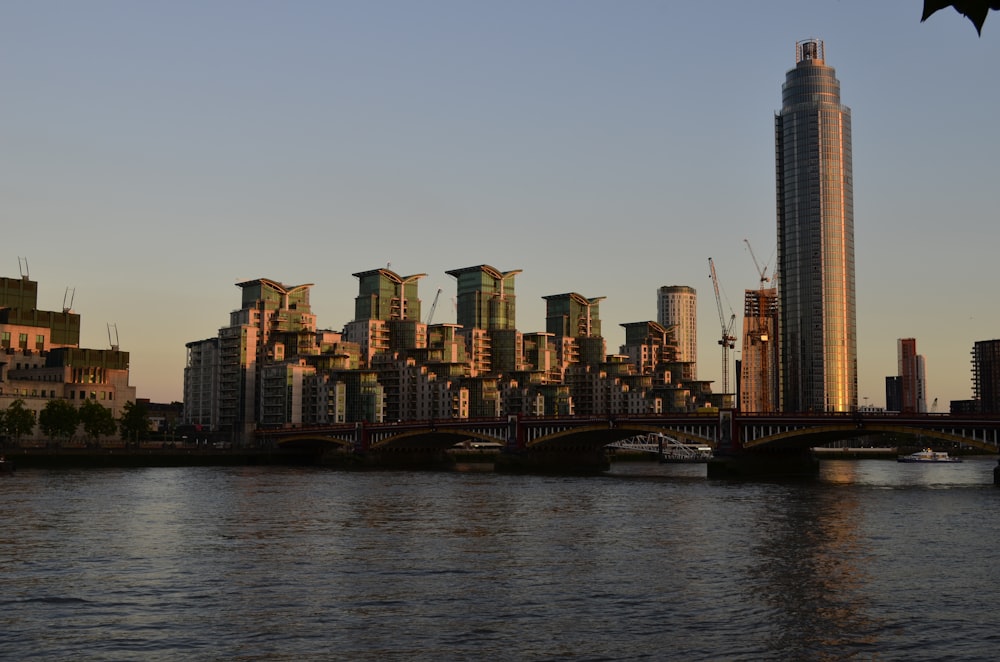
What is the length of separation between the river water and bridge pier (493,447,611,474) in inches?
3191

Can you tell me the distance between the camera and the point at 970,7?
6195 mm

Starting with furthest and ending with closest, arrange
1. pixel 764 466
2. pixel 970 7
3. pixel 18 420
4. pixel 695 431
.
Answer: pixel 18 420 < pixel 695 431 < pixel 764 466 < pixel 970 7

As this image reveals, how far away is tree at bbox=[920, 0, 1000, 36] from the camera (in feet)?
20.0

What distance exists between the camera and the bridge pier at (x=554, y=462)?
173 metres

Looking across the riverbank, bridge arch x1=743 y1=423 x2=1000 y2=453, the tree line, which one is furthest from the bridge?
the tree line

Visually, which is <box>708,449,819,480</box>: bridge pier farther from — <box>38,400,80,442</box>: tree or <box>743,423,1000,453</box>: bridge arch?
<box>38,400,80,442</box>: tree

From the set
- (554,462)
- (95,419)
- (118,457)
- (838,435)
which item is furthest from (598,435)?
(95,419)

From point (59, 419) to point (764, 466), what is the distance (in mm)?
116318

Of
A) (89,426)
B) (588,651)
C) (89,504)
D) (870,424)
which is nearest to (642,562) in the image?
(588,651)

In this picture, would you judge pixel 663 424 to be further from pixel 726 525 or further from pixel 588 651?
pixel 588 651

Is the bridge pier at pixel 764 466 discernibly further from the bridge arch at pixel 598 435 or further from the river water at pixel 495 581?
the river water at pixel 495 581

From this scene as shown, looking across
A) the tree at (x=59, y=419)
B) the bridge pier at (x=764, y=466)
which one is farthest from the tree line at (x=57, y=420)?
the bridge pier at (x=764, y=466)

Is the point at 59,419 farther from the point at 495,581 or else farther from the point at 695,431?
the point at 495,581

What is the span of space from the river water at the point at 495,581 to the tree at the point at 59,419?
94790 millimetres
